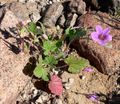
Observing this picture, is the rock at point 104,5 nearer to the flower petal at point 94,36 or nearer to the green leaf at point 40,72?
the flower petal at point 94,36

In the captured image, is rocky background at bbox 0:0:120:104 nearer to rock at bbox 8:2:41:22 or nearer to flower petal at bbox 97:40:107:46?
rock at bbox 8:2:41:22

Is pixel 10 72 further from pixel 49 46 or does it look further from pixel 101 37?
pixel 101 37

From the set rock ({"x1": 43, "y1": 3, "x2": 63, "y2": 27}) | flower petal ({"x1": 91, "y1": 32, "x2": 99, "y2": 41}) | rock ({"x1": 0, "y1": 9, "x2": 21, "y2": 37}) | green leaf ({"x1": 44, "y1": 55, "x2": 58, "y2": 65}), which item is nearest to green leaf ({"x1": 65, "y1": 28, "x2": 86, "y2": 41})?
flower petal ({"x1": 91, "y1": 32, "x2": 99, "y2": 41})

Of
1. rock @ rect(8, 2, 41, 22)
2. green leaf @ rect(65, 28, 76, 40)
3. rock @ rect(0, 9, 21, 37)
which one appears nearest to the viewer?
green leaf @ rect(65, 28, 76, 40)

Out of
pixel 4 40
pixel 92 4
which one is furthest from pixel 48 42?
pixel 92 4

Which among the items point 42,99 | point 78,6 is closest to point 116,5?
point 78,6

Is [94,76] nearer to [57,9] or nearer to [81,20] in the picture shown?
A: [81,20]

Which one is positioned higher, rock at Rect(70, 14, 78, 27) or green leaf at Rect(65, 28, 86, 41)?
rock at Rect(70, 14, 78, 27)
